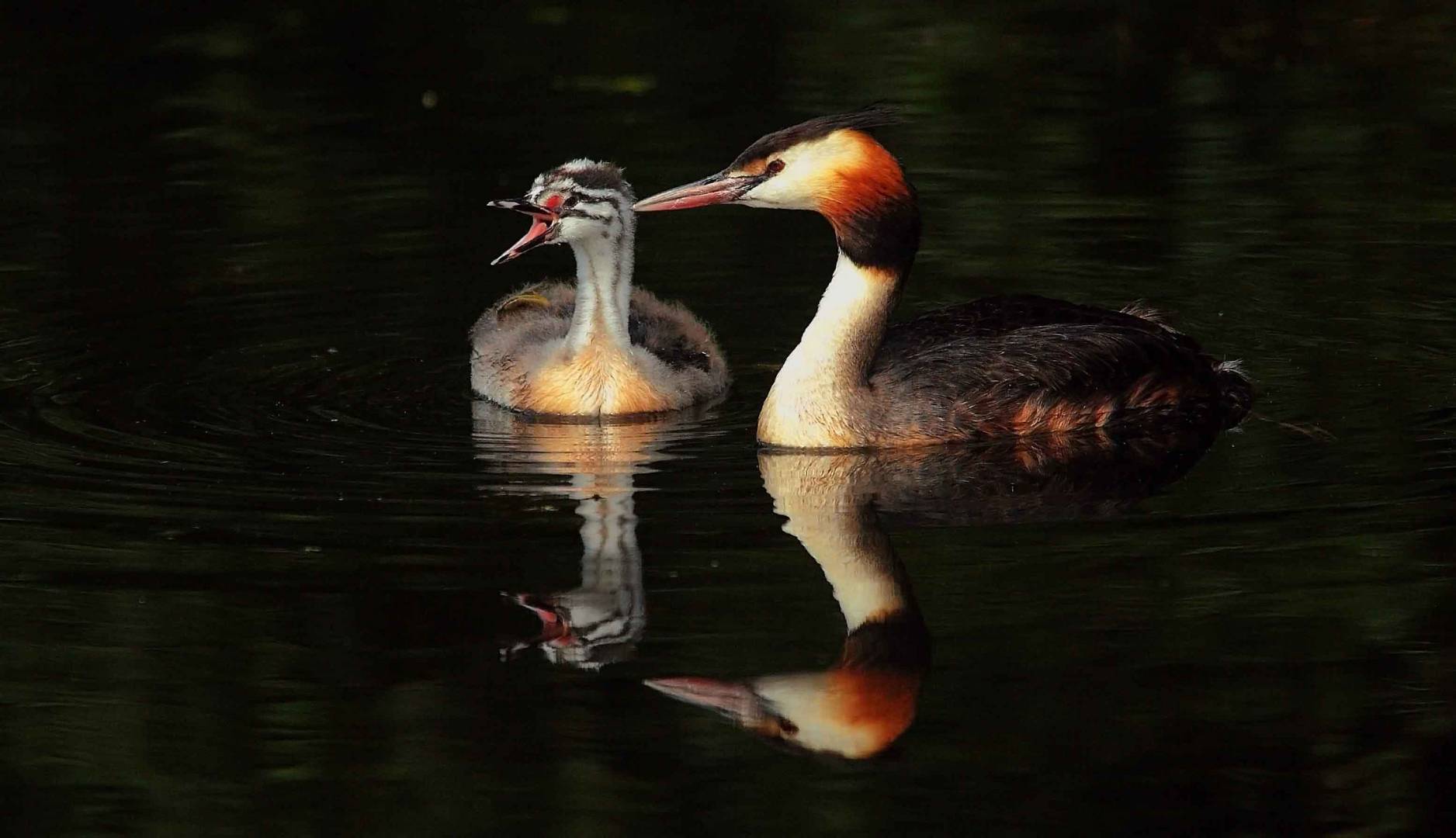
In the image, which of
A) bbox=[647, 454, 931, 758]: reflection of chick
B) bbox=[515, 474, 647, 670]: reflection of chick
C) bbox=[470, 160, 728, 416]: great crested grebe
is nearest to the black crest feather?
bbox=[470, 160, 728, 416]: great crested grebe

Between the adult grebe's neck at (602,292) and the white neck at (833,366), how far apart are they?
1033 mm

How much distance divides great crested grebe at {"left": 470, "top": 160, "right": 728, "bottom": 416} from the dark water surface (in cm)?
21

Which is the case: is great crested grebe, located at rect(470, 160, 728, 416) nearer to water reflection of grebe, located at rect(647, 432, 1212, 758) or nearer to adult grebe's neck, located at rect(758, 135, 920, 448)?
adult grebe's neck, located at rect(758, 135, 920, 448)

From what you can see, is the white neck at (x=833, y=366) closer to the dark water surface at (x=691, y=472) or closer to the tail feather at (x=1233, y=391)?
the dark water surface at (x=691, y=472)

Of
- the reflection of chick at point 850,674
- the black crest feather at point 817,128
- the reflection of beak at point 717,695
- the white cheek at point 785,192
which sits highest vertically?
the black crest feather at point 817,128

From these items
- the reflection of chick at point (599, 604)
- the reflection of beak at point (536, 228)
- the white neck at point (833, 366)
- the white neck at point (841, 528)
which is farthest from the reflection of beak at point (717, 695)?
the reflection of beak at point (536, 228)

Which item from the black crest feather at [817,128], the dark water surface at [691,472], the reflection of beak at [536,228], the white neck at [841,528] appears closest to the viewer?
the dark water surface at [691,472]

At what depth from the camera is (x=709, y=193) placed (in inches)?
380

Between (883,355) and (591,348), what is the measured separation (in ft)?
4.22

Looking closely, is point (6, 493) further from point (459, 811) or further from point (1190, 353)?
point (1190, 353)

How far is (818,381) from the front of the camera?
31.7 feet

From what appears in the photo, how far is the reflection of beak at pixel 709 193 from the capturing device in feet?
31.6

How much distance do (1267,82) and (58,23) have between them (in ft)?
27.9

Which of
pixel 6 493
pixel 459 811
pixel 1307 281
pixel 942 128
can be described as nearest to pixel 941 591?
pixel 459 811
